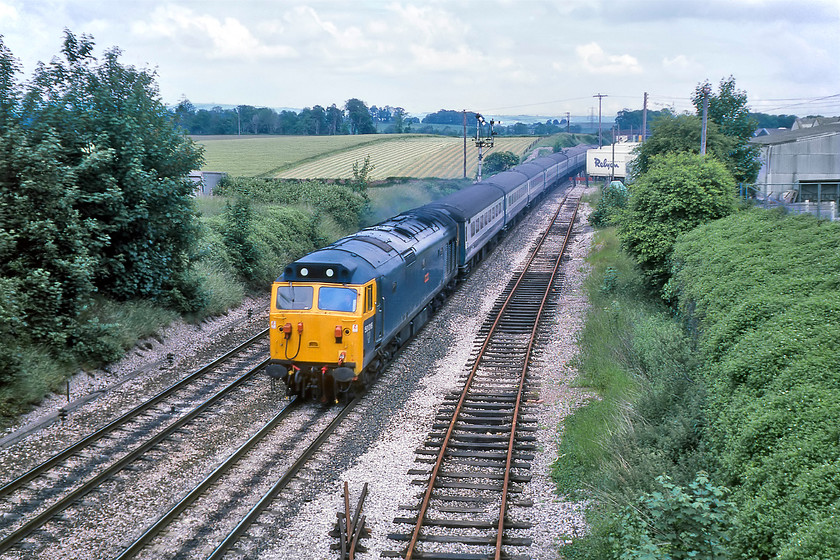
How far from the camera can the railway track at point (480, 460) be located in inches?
352

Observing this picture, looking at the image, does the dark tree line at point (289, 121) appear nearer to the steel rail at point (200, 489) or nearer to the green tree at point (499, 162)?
the green tree at point (499, 162)

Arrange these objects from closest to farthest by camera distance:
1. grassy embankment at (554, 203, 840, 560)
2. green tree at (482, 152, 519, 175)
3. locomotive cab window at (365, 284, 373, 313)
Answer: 1. grassy embankment at (554, 203, 840, 560)
2. locomotive cab window at (365, 284, 373, 313)
3. green tree at (482, 152, 519, 175)

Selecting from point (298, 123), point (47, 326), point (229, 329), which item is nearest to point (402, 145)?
point (298, 123)

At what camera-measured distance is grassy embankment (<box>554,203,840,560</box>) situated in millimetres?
6352

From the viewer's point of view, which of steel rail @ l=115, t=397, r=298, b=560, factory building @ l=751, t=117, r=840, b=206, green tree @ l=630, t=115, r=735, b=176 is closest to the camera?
steel rail @ l=115, t=397, r=298, b=560

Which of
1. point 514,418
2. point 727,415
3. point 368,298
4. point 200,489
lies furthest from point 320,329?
point 727,415

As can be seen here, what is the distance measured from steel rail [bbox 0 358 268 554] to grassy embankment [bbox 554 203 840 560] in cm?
711

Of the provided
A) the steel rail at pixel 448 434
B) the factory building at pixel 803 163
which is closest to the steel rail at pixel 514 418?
the steel rail at pixel 448 434

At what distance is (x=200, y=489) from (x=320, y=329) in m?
4.01

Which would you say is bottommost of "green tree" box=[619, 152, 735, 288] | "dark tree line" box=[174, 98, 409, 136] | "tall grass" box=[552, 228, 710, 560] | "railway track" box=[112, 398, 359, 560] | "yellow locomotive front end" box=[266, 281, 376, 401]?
"railway track" box=[112, 398, 359, 560]

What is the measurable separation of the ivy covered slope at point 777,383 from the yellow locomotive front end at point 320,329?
6.23 metres

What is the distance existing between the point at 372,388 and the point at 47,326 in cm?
697

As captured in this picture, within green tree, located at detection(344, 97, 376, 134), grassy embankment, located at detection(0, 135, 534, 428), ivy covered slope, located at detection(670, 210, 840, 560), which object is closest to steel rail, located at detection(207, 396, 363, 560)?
grassy embankment, located at detection(0, 135, 534, 428)

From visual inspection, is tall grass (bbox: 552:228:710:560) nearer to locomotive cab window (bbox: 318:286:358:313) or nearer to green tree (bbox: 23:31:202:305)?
locomotive cab window (bbox: 318:286:358:313)
